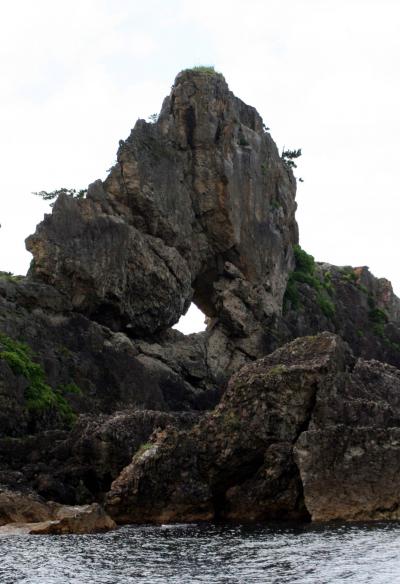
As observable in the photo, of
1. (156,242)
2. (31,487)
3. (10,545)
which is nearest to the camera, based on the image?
(10,545)

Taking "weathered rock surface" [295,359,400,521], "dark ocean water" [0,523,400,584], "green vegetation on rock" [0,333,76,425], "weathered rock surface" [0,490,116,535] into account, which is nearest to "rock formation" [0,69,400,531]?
"weathered rock surface" [295,359,400,521]

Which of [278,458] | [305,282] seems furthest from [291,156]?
[278,458]

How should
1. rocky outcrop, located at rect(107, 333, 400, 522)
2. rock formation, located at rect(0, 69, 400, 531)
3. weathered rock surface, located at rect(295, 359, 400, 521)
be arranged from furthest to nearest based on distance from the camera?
rock formation, located at rect(0, 69, 400, 531) < rocky outcrop, located at rect(107, 333, 400, 522) < weathered rock surface, located at rect(295, 359, 400, 521)

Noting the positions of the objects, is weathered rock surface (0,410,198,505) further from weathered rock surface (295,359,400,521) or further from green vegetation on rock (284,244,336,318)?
green vegetation on rock (284,244,336,318)

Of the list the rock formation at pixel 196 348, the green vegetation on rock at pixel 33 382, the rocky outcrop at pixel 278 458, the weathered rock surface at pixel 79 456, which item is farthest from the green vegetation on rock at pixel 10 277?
the rocky outcrop at pixel 278 458

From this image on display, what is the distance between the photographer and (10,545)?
3086cm

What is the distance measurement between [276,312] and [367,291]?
24554 mm

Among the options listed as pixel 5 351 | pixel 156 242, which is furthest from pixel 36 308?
pixel 156 242

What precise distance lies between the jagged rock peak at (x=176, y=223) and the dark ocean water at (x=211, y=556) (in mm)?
33359

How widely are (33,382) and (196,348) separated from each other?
62.6 ft

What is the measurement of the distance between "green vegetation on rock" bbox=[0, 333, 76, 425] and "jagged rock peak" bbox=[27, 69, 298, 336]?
25.4ft

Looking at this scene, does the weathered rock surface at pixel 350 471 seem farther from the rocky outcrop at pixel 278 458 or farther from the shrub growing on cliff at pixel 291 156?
the shrub growing on cliff at pixel 291 156

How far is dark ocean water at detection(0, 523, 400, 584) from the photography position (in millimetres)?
24016

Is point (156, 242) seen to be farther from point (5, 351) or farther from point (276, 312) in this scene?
point (5, 351)
